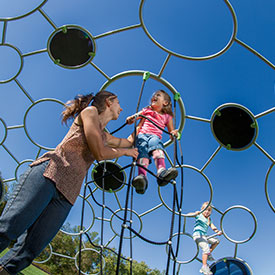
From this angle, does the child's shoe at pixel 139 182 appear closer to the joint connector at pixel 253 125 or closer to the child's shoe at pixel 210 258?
the joint connector at pixel 253 125

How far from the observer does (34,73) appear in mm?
9008

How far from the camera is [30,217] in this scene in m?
2.89

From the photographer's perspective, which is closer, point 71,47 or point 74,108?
point 74,108

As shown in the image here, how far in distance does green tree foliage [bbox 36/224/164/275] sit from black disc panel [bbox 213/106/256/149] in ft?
21.5

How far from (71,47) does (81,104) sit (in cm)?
432

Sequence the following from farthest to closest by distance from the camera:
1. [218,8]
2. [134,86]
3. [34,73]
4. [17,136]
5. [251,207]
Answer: [17,136]
[251,207]
[34,73]
[134,86]
[218,8]

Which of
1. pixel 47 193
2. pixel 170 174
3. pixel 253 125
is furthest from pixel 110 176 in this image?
pixel 47 193

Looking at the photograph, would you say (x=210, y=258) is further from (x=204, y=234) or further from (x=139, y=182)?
(x=139, y=182)

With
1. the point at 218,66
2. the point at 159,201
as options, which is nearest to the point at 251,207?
the point at 159,201

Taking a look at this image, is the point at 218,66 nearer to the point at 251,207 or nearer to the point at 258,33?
the point at 258,33

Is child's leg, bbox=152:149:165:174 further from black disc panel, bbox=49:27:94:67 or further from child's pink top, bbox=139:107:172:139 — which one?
black disc panel, bbox=49:27:94:67

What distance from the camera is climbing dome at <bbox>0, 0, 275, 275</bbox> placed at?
24.4 feet

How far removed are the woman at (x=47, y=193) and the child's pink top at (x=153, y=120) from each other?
1800 mm

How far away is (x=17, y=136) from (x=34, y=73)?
2.49 meters
